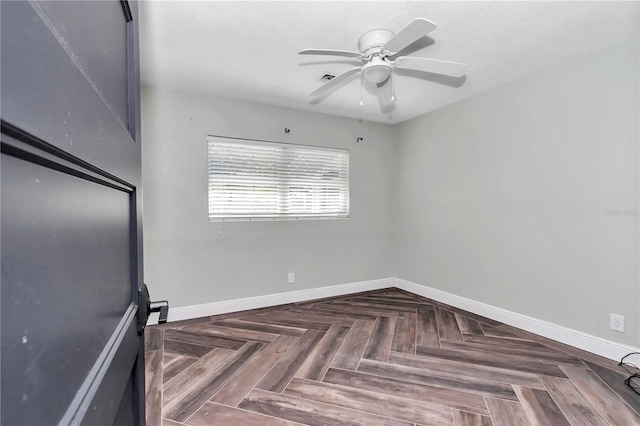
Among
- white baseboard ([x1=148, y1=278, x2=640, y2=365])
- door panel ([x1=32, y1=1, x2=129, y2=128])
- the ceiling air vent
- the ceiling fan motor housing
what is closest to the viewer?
door panel ([x1=32, y1=1, x2=129, y2=128])

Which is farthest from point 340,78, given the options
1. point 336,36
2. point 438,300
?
point 438,300

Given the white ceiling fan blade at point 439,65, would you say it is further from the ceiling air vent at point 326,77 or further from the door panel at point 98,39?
the door panel at point 98,39

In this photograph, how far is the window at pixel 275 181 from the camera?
3428 millimetres

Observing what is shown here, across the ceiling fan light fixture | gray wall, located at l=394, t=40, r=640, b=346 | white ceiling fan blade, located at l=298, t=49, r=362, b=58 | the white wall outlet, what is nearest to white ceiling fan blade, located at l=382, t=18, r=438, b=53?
the ceiling fan light fixture

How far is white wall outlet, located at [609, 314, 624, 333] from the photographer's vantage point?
7.66 ft

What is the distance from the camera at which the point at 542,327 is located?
2809mm

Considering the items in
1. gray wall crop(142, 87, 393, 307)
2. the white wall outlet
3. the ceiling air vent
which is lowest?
the white wall outlet

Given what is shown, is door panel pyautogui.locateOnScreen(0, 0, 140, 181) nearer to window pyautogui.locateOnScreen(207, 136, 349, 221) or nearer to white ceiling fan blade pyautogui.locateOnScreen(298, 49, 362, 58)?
white ceiling fan blade pyautogui.locateOnScreen(298, 49, 362, 58)

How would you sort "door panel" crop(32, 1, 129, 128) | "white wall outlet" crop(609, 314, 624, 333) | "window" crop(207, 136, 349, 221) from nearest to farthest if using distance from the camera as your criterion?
"door panel" crop(32, 1, 129, 128) → "white wall outlet" crop(609, 314, 624, 333) → "window" crop(207, 136, 349, 221)

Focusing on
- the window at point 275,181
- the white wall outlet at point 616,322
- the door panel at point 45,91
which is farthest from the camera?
the window at point 275,181

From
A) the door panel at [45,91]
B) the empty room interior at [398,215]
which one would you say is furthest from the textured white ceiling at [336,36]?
the door panel at [45,91]

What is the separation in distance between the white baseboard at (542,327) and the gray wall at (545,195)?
0.06 m

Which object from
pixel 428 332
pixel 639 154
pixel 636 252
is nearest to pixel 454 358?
pixel 428 332

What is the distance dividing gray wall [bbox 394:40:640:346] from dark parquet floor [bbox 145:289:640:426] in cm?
47
